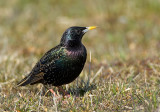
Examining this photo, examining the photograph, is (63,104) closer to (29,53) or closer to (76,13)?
(29,53)

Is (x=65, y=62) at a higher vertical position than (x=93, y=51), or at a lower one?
higher

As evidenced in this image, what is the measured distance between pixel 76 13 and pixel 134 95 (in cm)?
609

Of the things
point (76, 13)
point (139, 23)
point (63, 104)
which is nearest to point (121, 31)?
point (139, 23)

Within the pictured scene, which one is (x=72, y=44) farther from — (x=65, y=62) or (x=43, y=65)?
(x=43, y=65)

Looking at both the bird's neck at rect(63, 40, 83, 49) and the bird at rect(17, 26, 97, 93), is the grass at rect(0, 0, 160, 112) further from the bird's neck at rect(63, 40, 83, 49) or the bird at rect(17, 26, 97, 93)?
the bird's neck at rect(63, 40, 83, 49)

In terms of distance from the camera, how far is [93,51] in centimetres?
796

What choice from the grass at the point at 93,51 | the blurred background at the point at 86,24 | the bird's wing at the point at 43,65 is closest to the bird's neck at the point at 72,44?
the bird's wing at the point at 43,65

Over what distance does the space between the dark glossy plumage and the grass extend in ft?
0.82

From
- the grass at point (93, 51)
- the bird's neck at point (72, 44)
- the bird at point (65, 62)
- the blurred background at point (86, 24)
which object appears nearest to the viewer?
the grass at point (93, 51)

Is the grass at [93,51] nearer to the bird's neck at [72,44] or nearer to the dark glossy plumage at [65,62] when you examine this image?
the dark glossy plumage at [65,62]

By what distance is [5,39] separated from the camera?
8.45m

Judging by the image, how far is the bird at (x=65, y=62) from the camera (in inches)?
181

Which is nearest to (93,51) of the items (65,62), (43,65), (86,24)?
(86,24)

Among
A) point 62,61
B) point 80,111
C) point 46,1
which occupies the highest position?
point 46,1
